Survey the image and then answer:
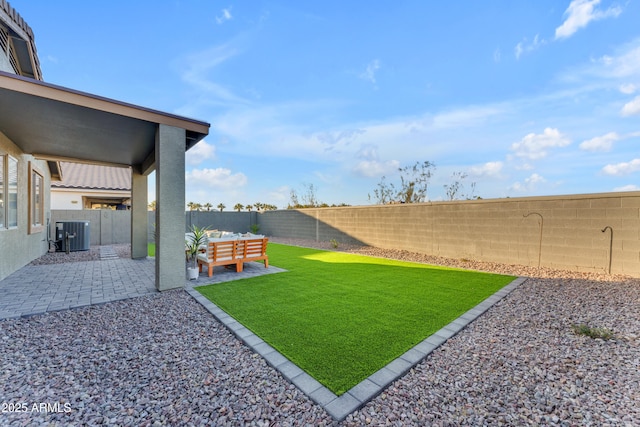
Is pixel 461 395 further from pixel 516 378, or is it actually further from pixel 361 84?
pixel 361 84

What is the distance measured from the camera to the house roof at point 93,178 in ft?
47.3

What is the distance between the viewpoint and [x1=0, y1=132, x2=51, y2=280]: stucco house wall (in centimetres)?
571

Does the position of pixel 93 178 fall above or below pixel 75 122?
above

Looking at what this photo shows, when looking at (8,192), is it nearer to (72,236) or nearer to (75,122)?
(75,122)

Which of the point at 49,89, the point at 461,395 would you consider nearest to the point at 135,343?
the point at 461,395

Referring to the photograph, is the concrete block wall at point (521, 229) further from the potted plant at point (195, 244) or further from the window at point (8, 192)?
the window at point (8, 192)

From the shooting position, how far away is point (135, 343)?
9.93 feet

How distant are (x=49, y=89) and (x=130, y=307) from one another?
341cm

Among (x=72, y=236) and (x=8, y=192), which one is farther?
(x=72, y=236)

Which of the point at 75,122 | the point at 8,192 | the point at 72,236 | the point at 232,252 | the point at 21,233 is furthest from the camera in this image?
the point at 72,236

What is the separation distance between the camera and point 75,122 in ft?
16.0

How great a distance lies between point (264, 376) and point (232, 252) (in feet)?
15.0

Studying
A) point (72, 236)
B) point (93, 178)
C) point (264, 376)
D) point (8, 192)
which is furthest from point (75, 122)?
point (93, 178)

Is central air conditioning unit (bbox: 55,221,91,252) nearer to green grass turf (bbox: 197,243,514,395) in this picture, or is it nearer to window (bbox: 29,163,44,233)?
window (bbox: 29,163,44,233)
